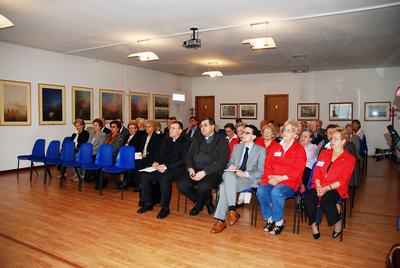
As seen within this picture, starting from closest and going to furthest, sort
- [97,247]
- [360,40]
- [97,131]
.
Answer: [97,247]
[97,131]
[360,40]

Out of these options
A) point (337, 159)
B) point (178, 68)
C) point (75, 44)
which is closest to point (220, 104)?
point (178, 68)

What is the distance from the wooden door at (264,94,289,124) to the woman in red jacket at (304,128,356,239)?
9.19 metres

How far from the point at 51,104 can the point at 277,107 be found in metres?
8.49

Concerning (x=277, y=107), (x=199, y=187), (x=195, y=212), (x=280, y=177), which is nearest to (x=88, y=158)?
(x=195, y=212)

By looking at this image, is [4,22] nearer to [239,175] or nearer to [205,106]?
[239,175]

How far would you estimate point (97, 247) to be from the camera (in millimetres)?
3322

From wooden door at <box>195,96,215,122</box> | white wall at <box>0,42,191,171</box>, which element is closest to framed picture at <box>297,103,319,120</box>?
wooden door at <box>195,96,215,122</box>

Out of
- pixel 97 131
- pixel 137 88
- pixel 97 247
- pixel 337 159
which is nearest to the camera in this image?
pixel 97 247

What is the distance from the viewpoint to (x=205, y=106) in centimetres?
1448

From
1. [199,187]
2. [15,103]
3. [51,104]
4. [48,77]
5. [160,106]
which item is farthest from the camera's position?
[160,106]

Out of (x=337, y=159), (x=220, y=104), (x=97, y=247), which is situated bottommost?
(x=97, y=247)

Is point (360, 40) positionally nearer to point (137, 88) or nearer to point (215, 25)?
point (215, 25)

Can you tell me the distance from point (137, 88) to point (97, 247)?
8685 millimetres

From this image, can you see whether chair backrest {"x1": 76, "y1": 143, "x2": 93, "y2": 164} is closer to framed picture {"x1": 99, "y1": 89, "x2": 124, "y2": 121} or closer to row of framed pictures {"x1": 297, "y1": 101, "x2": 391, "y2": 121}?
framed picture {"x1": 99, "y1": 89, "x2": 124, "y2": 121}
